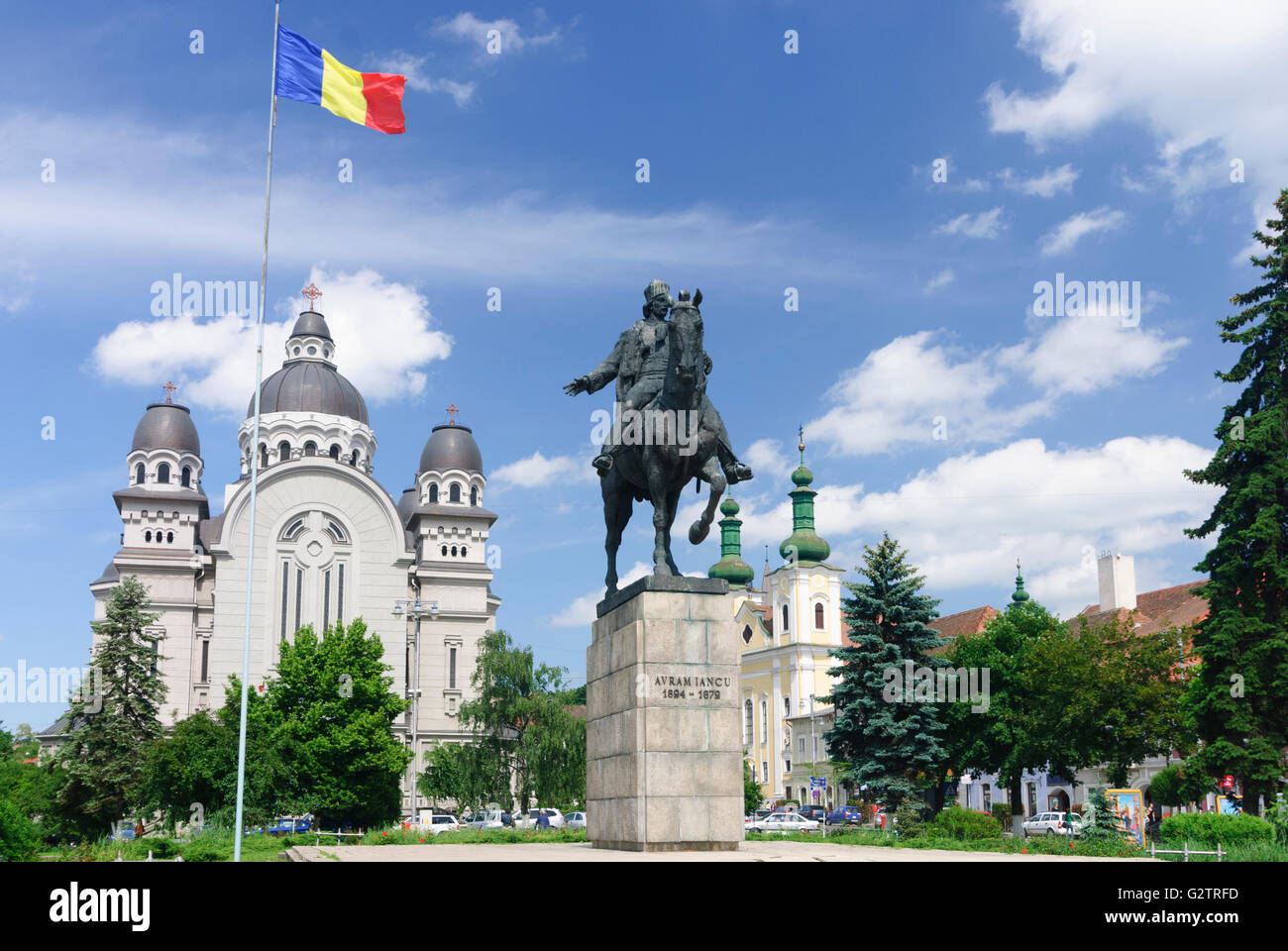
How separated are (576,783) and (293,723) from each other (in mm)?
13608

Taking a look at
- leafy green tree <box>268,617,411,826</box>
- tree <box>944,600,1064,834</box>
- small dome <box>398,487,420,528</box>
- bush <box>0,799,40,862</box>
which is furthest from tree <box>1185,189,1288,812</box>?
small dome <box>398,487,420,528</box>

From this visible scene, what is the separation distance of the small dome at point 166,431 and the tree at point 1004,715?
53.6 m

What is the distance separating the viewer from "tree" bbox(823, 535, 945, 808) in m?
41.0

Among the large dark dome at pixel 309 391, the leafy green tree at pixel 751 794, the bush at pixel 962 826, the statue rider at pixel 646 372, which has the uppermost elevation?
the large dark dome at pixel 309 391

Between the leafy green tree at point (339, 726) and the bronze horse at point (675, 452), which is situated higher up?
the bronze horse at point (675, 452)

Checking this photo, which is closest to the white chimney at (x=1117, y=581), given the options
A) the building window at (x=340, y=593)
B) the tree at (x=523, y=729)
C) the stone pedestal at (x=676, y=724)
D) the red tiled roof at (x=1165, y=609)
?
the red tiled roof at (x=1165, y=609)

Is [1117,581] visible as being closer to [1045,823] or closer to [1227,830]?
[1045,823]

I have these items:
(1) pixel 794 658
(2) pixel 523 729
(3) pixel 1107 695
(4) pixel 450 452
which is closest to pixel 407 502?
(4) pixel 450 452

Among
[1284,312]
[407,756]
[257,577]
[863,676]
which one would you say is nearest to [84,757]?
[407,756]

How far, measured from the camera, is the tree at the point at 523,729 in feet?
182

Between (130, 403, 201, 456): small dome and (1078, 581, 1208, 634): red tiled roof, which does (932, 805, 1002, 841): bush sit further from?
(130, 403, 201, 456): small dome

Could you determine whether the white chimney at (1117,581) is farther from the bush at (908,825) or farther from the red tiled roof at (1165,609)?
the bush at (908,825)
